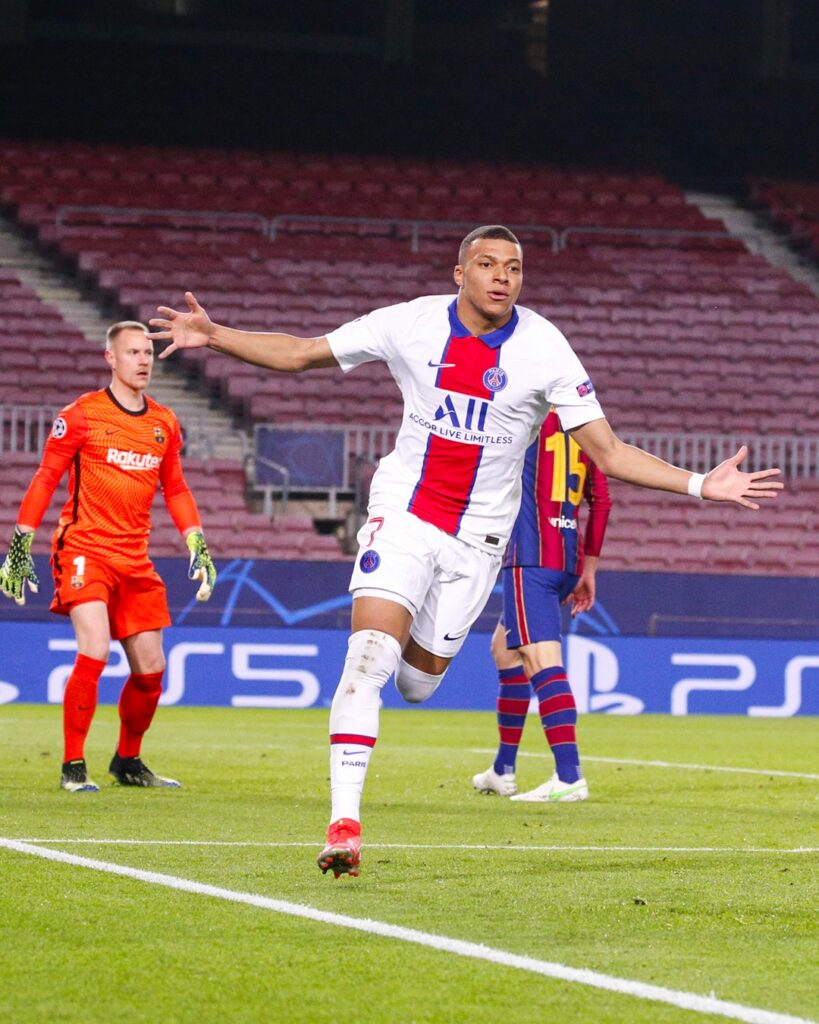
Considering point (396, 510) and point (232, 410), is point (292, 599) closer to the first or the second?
point (232, 410)

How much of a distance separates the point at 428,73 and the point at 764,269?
7.33m

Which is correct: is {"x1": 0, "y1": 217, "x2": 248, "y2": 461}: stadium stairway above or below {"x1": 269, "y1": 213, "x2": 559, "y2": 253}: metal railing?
below

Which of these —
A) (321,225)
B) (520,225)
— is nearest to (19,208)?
(321,225)

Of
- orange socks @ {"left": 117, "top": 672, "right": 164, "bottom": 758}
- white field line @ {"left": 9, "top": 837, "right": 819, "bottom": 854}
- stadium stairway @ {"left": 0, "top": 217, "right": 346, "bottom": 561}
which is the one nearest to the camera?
white field line @ {"left": 9, "top": 837, "right": 819, "bottom": 854}

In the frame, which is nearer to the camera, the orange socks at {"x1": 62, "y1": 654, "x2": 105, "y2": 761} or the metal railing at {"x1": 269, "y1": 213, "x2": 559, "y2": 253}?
the orange socks at {"x1": 62, "y1": 654, "x2": 105, "y2": 761}

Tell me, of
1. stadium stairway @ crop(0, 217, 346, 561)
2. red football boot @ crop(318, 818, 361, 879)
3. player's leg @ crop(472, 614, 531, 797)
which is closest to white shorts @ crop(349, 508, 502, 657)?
red football boot @ crop(318, 818, 361, 879)

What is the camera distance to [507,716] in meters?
9.21

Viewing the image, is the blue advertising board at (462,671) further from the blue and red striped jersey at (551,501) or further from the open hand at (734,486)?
the open hand at (734,486)

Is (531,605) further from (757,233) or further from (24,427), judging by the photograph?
(757,233)

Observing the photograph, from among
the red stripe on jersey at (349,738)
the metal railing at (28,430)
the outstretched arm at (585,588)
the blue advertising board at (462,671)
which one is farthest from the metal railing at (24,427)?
the red stripe on jersey at (349,738)

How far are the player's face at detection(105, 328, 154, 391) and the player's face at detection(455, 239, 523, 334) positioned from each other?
3.09 metres

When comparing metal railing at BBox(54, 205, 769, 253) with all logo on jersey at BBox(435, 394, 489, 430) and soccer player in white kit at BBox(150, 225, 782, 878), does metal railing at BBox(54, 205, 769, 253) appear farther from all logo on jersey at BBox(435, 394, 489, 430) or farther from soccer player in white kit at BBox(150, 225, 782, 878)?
all logo on jersey at BBox(435, 394, 489, 430)

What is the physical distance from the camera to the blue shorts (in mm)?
8812

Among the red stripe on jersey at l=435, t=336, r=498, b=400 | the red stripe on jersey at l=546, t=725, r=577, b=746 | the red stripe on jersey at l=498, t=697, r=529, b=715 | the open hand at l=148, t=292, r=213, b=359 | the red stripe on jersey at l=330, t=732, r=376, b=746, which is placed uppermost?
the open hand at l=148, t=292, r=213, b=359
